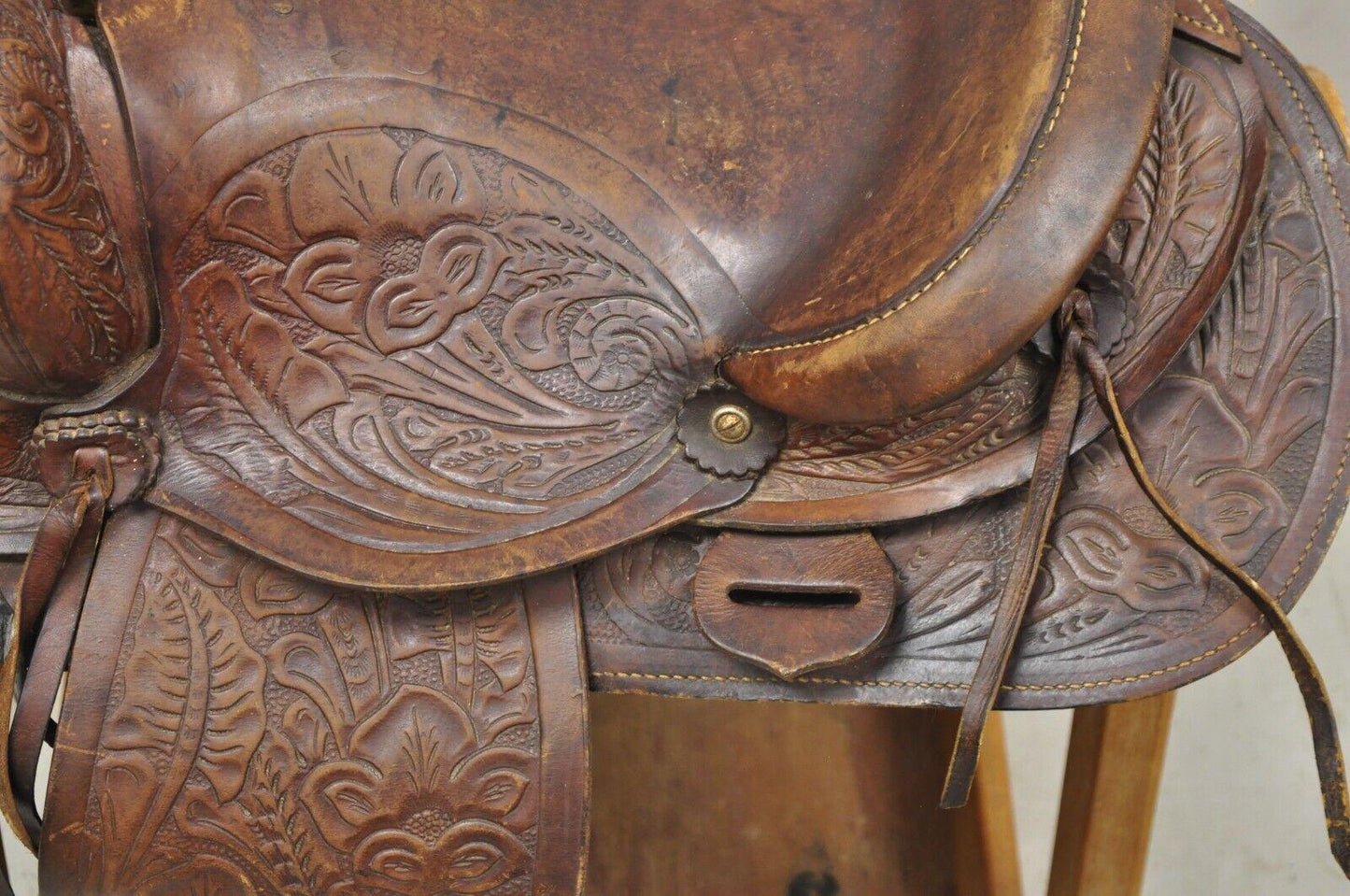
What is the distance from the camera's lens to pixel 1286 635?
69cm

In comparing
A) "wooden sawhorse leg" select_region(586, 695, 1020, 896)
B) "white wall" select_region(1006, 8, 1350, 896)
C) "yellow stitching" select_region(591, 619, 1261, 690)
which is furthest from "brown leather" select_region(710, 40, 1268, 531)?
"white wall" select_region(1006, 8, 1350, 896)

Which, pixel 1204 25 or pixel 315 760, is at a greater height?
pixel 1204 25

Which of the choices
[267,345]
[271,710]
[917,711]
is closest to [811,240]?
[267,345]

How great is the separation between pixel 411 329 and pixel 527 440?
116mm

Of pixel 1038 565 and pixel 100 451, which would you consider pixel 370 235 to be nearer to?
pixel 100 451

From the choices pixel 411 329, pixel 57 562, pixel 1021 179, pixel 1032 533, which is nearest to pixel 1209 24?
pixel 1021 179

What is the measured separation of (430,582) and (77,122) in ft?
1.30

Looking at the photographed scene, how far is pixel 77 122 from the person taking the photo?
73cm

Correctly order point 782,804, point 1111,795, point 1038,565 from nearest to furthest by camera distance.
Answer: point 1038,565
point 1111,795
point 782,804

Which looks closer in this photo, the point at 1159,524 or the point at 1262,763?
the point at 1159,524

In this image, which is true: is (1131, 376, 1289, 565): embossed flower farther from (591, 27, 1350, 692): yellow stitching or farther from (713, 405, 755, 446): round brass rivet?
(713, 405, 755, 446): round brass rivet

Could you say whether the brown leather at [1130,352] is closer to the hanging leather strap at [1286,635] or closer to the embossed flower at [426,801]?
the hanging leather strap at [1286,635]

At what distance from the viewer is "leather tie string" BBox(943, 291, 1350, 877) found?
2.22ft

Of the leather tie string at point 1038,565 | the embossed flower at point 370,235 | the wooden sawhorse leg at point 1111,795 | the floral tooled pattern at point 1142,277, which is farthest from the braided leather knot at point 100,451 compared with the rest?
the wooden sawhorse leg at point 1111,795
